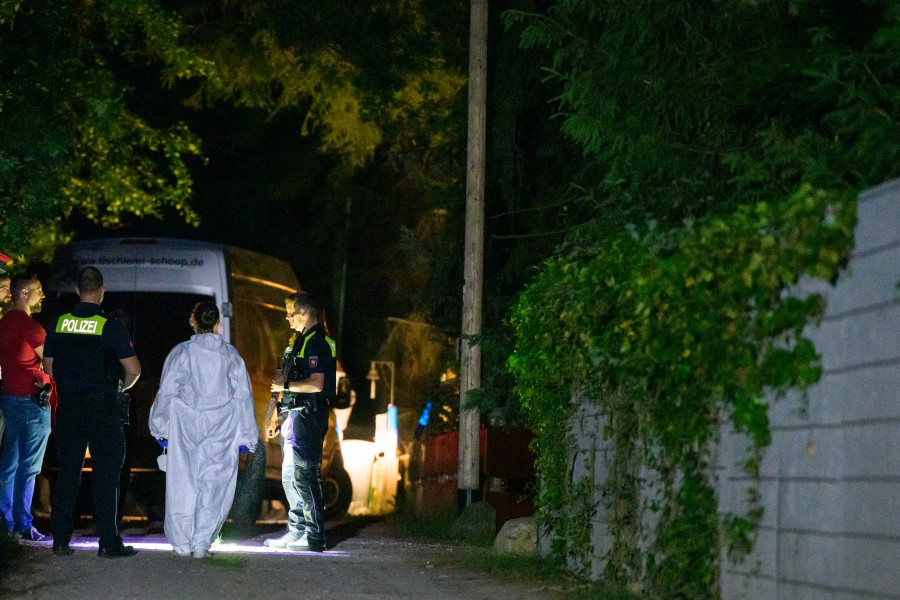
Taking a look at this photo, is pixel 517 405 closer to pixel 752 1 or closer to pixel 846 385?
pixel 752 1

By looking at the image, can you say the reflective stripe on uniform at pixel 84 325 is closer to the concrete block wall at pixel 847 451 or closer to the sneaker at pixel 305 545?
the sneaker at pixel 305 545

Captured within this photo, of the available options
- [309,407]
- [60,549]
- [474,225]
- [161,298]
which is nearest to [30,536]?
[60,549]

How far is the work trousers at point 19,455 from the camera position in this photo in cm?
1067

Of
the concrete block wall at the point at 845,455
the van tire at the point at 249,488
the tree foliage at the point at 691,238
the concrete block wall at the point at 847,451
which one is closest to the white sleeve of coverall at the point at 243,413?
the tree foliage at the point at 691,238

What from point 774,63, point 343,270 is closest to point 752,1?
point 774,63

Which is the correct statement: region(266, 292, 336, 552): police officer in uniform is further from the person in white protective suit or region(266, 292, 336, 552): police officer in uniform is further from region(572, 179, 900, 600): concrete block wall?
region(572, 179, 900, 600): concrete block wall

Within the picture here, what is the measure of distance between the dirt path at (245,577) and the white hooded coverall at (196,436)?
0.89 feet

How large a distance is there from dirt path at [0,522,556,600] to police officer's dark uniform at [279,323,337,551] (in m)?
0.57

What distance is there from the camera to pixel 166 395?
995cm

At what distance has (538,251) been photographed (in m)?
15.9

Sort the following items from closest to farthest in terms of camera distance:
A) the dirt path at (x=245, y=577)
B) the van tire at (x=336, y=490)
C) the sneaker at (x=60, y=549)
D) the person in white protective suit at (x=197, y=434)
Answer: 1. the dirt path at (x=245, y=577)
2. the sneaker at (x=60, y=549)
3. the person in white protective suit at (x=197, y=434)
4. the van tire at (x=336, y=490)

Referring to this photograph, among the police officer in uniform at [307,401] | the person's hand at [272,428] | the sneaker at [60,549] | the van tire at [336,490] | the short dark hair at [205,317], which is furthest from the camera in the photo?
the van tire at [336,490]

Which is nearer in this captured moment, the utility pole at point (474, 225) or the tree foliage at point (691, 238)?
the tree foliage at point (691, 238)

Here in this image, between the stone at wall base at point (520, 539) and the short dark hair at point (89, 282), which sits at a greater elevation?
the short dark hair at point (89, 282)
